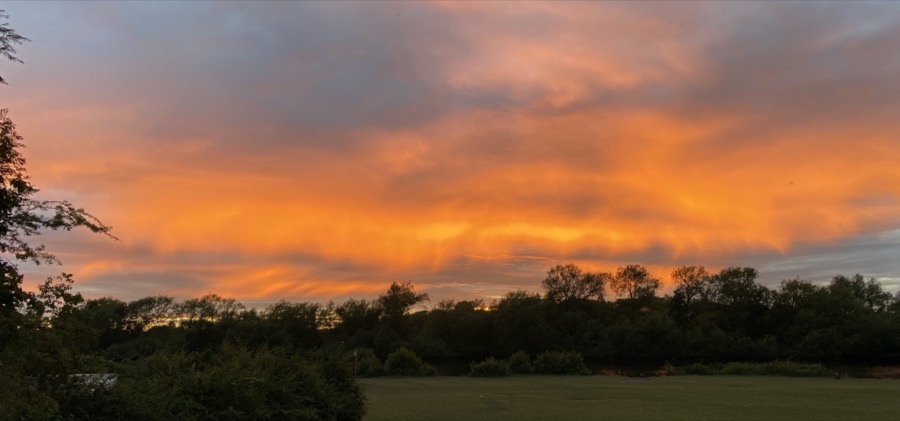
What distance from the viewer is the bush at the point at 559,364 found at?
2532 inches

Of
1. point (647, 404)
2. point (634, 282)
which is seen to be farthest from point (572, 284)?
point (647, 404)

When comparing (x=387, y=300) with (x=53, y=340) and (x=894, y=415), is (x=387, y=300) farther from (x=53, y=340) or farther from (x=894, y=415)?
(x=53, y=340)

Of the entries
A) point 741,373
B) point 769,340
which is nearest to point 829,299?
point 769,340

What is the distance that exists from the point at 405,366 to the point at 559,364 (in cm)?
1734

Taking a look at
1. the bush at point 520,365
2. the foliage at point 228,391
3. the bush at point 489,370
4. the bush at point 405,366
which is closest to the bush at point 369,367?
the bush at point 405,366

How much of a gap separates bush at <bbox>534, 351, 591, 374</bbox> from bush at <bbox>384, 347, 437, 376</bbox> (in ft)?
40.0

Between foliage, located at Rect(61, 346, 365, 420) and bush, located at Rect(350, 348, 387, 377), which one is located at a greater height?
foliage, located at Rect(61, 346, 365, 420)

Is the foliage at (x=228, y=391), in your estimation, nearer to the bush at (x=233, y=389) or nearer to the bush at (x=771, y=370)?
the bush at (x=233, y=389)

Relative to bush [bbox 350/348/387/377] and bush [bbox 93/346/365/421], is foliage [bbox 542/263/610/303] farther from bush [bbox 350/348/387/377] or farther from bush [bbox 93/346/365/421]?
bush [bbox 93/346/365/421]

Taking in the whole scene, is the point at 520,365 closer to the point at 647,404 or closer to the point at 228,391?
the point at 647,404

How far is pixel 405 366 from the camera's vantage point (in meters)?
66.4

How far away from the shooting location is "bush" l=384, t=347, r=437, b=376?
65375mm

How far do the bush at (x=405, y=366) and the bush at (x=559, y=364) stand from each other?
40.0 ft

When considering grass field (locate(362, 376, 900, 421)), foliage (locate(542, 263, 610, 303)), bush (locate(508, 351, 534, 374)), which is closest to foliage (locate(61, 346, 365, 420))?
grass field (locate(362, 376, 900, 421))
